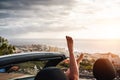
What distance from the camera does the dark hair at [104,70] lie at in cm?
453

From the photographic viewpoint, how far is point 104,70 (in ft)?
15.0

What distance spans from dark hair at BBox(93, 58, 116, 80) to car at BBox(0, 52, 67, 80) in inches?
19.2

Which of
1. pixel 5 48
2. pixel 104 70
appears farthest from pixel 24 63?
pixel 5 48

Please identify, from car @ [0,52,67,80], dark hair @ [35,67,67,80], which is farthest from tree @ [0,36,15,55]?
dark hair @ [35,67,67,80]

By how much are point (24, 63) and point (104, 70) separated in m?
0.94

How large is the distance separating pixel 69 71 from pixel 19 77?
0.68 metres

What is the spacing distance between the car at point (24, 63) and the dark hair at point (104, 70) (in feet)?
1.60

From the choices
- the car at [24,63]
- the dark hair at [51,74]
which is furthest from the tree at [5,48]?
the dark hair at [51,74]

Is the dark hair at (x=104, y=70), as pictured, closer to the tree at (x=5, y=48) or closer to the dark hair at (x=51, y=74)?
the dark hair at (x=51, y=74)

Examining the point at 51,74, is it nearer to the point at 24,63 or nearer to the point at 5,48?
the point at 24,63

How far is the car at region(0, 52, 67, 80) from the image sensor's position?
13.3ft

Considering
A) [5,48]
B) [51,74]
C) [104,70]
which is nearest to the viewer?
[51,74]

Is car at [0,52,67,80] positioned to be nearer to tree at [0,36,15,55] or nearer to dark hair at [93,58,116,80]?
dark hair at [93,58,116,80]

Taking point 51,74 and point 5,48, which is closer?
point 51,74
